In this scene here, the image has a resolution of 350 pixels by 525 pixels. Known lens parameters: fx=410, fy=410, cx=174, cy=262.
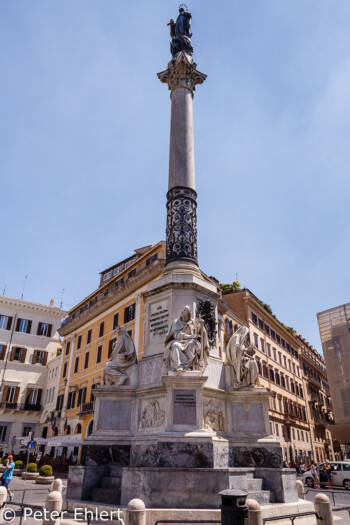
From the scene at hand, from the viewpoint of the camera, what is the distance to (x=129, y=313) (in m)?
37.3

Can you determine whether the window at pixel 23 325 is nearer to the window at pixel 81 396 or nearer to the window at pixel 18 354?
the window at pixel 18 354

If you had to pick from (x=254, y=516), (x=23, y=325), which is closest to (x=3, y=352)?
(x=23, y=325)

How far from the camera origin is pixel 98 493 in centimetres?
888

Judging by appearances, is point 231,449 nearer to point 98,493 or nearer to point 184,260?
point 98,493

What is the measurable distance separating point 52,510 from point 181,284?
20.6 ft

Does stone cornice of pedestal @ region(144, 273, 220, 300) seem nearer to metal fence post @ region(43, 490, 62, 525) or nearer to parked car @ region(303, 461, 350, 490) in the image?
metal fence post @ region(43, 490, 62, 525)

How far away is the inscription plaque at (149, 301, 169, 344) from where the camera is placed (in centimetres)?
1106

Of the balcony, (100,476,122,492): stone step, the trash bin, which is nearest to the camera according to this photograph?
the trash bin

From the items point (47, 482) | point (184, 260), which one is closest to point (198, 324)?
point (184, 260)

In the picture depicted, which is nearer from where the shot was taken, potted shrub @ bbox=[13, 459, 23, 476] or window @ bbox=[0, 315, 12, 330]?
potted shrub @ bbox=[13, 459, 23, 476]

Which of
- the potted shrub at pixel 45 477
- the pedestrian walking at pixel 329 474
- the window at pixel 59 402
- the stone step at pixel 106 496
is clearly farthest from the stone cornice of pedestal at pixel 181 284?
the window at pixel 59 402

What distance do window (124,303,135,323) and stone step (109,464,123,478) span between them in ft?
87.7

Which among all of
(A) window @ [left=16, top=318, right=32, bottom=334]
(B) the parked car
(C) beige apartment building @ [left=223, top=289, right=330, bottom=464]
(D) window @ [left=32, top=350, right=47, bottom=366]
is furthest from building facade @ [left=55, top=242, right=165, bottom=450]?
(B) the parked car

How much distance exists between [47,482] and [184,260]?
16.5m
